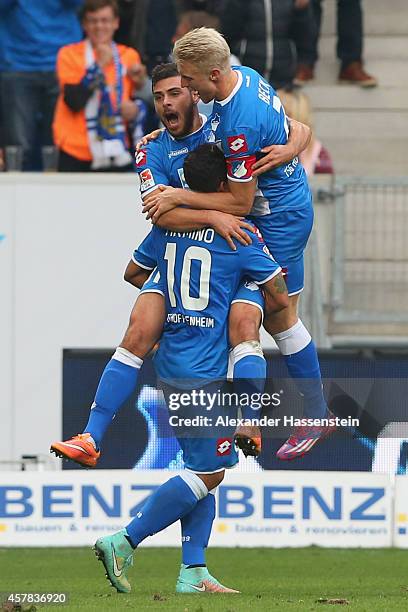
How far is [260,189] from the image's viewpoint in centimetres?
907

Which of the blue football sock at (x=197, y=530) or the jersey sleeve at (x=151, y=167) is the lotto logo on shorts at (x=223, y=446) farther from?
the jersey sleeve at (x=151, y=167)

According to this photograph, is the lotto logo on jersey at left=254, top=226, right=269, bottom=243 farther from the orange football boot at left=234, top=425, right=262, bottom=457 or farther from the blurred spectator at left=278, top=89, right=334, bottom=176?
the blurred spectator at left=278, top=89, right=334, bottom=176

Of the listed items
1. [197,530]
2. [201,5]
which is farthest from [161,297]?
[201,5]

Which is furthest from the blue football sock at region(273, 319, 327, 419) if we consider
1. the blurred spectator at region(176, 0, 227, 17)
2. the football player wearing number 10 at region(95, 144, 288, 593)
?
the blurred spectator at region(176, 0, 227, 17)

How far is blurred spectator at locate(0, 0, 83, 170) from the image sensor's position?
14547 millimetres

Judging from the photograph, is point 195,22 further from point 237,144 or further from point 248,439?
point 248,439

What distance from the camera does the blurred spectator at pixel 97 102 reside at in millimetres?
14016

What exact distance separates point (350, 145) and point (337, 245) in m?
2.92

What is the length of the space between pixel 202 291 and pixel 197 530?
1.33m

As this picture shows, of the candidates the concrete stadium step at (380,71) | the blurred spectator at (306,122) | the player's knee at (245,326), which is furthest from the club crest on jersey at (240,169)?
the concrete stadium step at (380,71)

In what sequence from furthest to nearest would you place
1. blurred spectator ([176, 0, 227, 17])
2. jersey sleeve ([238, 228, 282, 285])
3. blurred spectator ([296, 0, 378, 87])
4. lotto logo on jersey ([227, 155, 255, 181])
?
1. blurred spectator ([296, 0, 378, 87])
2. blurred spectator ([176, 0, 227, 17])
3. jersey sleeve ([238, 228, 282, 285])
4. lotto logo on jersey ([227, 155, 255, 181])

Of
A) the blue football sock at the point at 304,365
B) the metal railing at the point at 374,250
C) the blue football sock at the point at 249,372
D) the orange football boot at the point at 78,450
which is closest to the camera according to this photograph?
the orange football boot at the point at 78,450

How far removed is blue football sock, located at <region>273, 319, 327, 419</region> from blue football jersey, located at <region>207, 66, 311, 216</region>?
0.78 meters

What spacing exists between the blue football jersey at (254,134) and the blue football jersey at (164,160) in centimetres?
17
